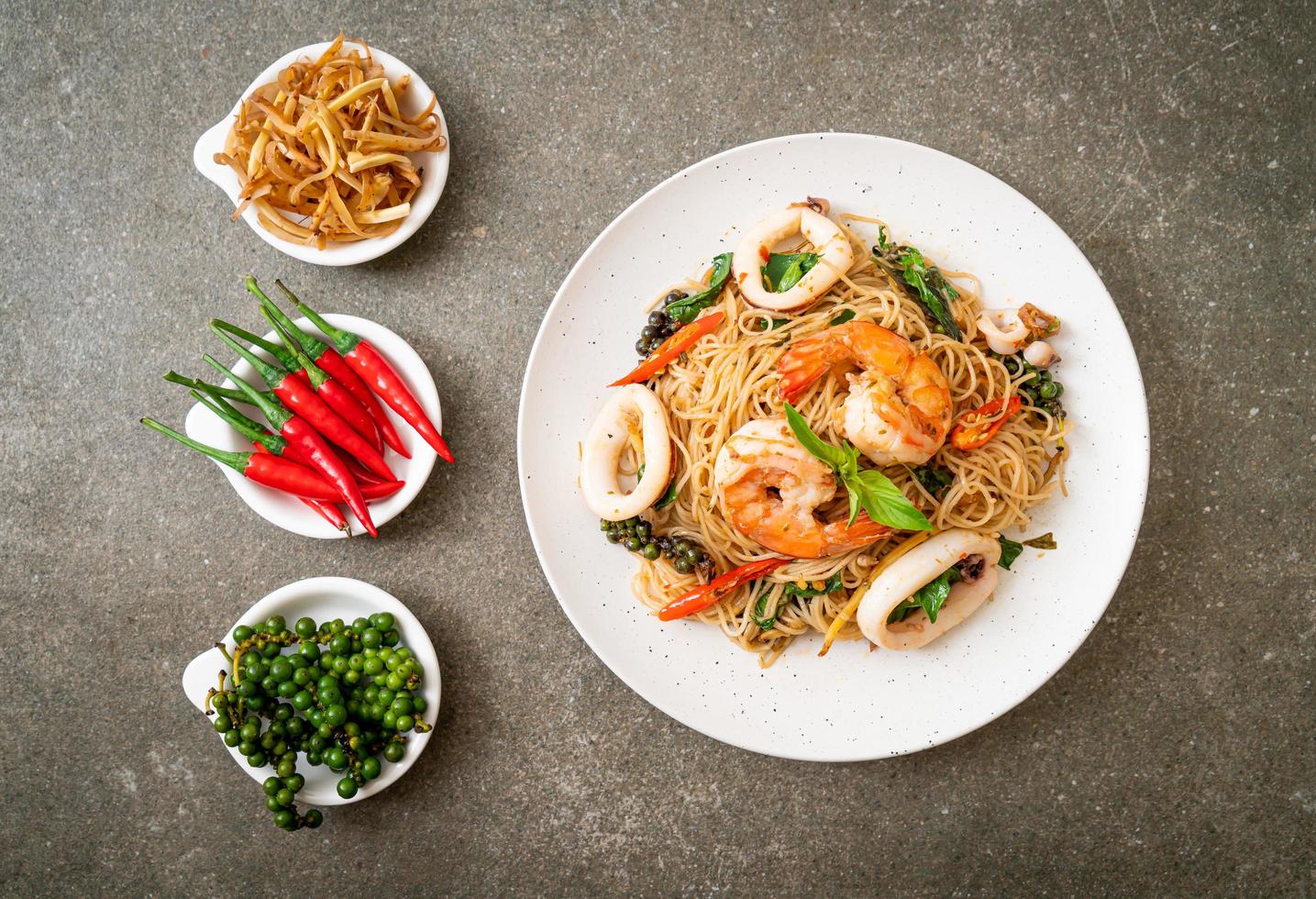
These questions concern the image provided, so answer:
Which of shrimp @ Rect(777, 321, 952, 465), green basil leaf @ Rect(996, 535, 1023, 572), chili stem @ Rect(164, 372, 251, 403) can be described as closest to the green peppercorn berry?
chili stem @ Rect(164, 372, 251, 403)

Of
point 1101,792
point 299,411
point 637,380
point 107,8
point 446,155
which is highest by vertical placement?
point 107,8

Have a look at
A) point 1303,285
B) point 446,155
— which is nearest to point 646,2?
point 446,155

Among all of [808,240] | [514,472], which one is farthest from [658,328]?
[514,472]

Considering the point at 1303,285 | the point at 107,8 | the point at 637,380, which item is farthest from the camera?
the point at 107,8

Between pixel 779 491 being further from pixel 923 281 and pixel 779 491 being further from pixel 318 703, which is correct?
pixel 318 703

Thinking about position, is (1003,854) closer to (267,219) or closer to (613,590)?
(613,590)

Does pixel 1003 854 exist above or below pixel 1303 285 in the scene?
below

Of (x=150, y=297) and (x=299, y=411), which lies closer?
(x=299, y=411)
